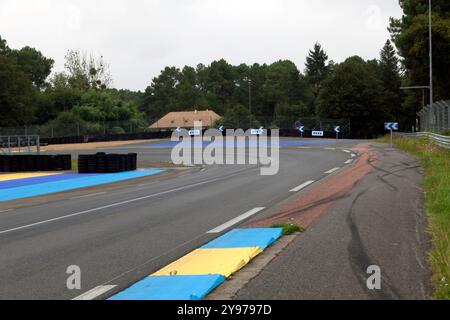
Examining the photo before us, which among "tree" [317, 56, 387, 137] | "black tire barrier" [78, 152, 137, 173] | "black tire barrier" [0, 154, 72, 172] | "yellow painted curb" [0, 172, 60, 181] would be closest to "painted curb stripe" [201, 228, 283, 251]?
"black tire barrier" [78, 152, 137, 173]

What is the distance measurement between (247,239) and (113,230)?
276cm

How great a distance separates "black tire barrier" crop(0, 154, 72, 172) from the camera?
1117 inches

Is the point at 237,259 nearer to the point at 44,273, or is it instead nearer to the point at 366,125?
the point at 44,273

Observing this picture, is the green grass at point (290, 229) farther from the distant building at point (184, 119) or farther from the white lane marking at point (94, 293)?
the distant building at point (184, 119)

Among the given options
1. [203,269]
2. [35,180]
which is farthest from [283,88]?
[203,269]

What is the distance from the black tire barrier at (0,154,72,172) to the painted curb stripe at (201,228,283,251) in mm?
20785

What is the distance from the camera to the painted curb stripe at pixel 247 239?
26.0 feet

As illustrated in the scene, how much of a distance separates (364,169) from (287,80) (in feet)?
390

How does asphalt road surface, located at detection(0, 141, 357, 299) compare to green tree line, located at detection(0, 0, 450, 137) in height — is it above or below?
below

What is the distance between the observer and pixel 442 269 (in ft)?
19.8

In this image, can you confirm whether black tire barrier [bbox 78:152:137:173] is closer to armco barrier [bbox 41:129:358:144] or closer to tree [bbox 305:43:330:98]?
armco barrier [bbox 41:129:358:144]

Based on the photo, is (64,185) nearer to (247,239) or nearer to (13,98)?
(247,239)

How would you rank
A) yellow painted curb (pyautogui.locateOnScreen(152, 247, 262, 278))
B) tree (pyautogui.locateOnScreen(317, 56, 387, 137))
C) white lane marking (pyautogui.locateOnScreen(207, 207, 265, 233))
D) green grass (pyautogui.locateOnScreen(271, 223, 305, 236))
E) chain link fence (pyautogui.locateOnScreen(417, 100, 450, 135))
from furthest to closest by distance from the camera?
tree (pyautogui.locateOnScreen(317, 56, 387, 137)) → chain link fence (pyautogui.locateOnScreen(417, 100, 450, 135)) → white lane marking (pyautogui.locateOnScreen(207, 207, 265, 233)) → green grass (pyautogui.locateOnScreen(271, 223, 305, 236)) → yellow painted curb (pyautogui.locateOnScreen(152, 247, 262, 278))

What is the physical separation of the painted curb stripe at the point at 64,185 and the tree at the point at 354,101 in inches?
2896
